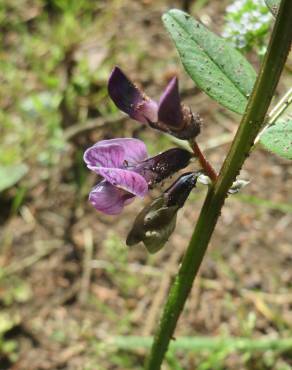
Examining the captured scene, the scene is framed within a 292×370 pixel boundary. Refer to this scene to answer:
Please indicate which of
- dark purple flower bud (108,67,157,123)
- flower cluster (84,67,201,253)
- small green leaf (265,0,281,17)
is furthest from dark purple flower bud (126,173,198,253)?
small green leaf (265,0,281,17)

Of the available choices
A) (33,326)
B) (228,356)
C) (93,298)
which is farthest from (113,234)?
(228,356)

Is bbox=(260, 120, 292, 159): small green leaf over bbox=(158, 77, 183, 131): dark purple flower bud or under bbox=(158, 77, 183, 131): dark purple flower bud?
under

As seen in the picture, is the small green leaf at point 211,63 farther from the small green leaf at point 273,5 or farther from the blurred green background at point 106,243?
the blurred green background at point 106,243

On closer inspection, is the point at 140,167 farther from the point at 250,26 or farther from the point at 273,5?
the point at 250,26

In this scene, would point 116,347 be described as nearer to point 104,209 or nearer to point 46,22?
point 104,209

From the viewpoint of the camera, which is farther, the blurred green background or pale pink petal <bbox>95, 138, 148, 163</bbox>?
the blurred green background

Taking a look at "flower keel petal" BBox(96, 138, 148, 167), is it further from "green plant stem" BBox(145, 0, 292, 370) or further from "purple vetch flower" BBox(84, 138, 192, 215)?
"green plant stem" BBox(145, 0, 292, 370)
